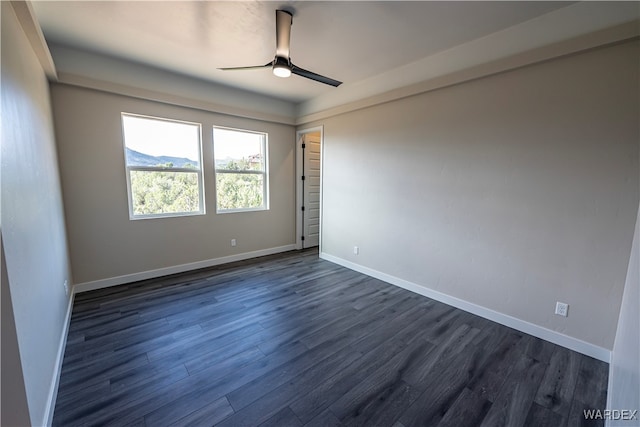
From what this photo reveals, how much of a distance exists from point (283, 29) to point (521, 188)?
2.58m

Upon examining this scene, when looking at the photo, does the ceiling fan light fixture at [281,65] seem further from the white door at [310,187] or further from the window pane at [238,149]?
the white door at [310,187]

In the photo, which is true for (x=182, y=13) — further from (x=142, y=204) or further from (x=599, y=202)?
(x=599, y=202)

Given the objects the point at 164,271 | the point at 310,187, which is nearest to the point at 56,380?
the point at 164,271

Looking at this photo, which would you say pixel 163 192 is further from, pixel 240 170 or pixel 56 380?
pixel 56 380

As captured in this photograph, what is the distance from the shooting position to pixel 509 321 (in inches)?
101

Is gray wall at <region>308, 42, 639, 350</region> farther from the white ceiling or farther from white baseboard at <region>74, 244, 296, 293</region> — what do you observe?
white baseboard at <region>74, 244, 296, 293</region>

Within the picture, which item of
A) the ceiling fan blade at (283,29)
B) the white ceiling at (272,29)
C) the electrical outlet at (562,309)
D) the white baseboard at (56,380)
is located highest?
the white ceiling at (272,29)

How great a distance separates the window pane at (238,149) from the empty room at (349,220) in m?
0.08

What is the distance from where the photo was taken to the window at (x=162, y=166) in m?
3.44

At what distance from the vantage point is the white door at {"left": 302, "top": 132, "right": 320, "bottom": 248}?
519cm

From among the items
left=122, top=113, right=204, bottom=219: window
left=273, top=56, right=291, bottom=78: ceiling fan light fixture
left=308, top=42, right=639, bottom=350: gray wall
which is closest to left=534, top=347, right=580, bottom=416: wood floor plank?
left=308, top=42, right=639, bottom=350: gray wall

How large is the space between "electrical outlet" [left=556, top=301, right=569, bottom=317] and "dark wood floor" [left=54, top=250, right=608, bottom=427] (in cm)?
29

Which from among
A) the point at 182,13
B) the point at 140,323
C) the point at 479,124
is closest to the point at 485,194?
the point at 479,124

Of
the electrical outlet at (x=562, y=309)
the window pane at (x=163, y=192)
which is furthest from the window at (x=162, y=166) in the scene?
the electrical outlet at (x=562, y=309)
